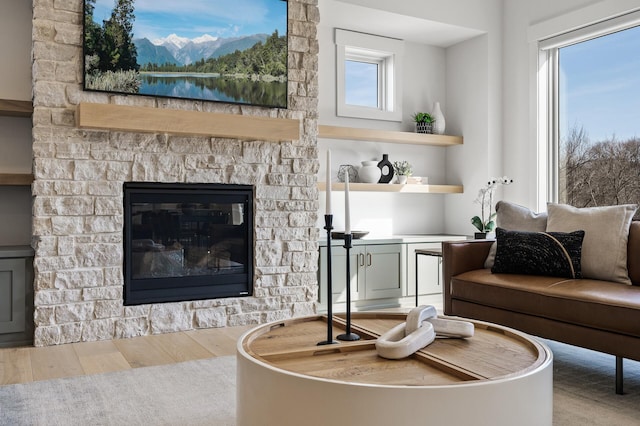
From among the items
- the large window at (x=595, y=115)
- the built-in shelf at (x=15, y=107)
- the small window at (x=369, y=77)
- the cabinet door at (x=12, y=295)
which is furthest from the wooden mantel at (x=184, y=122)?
the large window at (x=595, y=115)

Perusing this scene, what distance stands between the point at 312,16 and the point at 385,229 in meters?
2.06

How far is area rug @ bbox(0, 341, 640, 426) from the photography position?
222 centimetres

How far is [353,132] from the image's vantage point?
15.9ft

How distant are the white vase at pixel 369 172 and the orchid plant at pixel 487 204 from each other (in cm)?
89

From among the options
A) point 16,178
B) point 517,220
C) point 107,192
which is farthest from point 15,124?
point 517,220

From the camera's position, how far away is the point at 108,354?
10.5 ft

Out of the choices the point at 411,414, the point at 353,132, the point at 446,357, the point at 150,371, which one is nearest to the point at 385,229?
the point at 353,132

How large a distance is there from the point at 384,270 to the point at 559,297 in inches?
81.4

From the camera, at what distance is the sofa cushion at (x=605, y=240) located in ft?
10.0

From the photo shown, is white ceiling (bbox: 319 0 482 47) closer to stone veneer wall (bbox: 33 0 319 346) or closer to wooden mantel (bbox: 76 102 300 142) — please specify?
stone veneer wall (bbox: 33 0 319 346)

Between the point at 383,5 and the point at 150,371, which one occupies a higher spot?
the point at 383,5

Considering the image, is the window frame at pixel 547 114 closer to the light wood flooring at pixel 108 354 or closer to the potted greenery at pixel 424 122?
the potted greenery at pixel 424 122

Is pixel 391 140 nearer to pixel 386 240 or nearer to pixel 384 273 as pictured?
pixel 386 240

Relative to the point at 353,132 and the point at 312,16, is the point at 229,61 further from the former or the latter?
the point at 353,132
